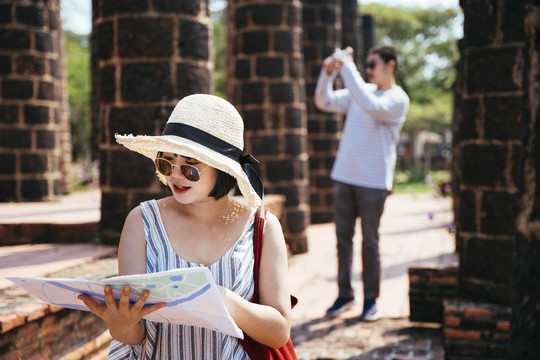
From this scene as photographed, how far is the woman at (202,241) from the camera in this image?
201cm

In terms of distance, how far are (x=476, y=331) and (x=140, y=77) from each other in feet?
9.89

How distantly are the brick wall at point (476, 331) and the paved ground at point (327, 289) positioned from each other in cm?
15

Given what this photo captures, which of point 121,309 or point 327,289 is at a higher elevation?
point 121,309

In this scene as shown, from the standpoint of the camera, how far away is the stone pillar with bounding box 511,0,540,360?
1234 mm

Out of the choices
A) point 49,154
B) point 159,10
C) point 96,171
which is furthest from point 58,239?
point 96,171

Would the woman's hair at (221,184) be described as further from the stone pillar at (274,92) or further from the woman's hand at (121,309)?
the stone pillar at (274,92)

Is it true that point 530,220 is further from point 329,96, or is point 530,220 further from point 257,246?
point 329,96

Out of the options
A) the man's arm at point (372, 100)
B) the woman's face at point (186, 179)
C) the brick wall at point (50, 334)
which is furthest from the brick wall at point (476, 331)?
the woman's face at point (186, 179)

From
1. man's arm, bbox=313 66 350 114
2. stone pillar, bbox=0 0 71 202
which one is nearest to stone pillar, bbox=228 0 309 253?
stone pillar, bbox=0 0 71 202

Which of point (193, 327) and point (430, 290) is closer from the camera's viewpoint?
point (193, 327)

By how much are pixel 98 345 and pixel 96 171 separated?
924cm

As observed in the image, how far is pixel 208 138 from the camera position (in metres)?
2.05

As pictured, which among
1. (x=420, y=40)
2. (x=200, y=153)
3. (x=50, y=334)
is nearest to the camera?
(x=200, y=153)

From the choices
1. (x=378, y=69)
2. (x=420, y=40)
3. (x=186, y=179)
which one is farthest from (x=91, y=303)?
(x=420, y=40)
